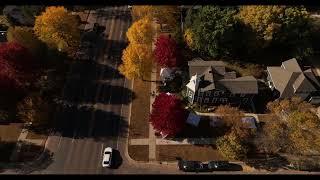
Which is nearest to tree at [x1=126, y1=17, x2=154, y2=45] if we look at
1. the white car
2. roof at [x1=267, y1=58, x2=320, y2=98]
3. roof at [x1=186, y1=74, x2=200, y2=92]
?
roof at [x1=186, y1=74, x2=200, y2=92]

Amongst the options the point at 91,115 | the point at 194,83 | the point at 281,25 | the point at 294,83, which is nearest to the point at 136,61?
the point at 194,83

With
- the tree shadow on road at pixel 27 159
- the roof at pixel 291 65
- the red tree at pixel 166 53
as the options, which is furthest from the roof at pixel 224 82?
the tree shadow on road at pixel 27 159

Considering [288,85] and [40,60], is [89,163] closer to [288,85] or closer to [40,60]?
[40,60]

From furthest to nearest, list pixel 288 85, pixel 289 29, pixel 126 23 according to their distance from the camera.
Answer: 1. pixel 126 23
2. pixel 289 29
3. pixel 288 85

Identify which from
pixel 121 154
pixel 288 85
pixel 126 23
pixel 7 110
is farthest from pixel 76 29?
pixel 288 85

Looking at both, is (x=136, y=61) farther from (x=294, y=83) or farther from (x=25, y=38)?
(x=294, y=83)

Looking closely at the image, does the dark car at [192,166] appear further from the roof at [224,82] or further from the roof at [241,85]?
the roof at [241,85]
